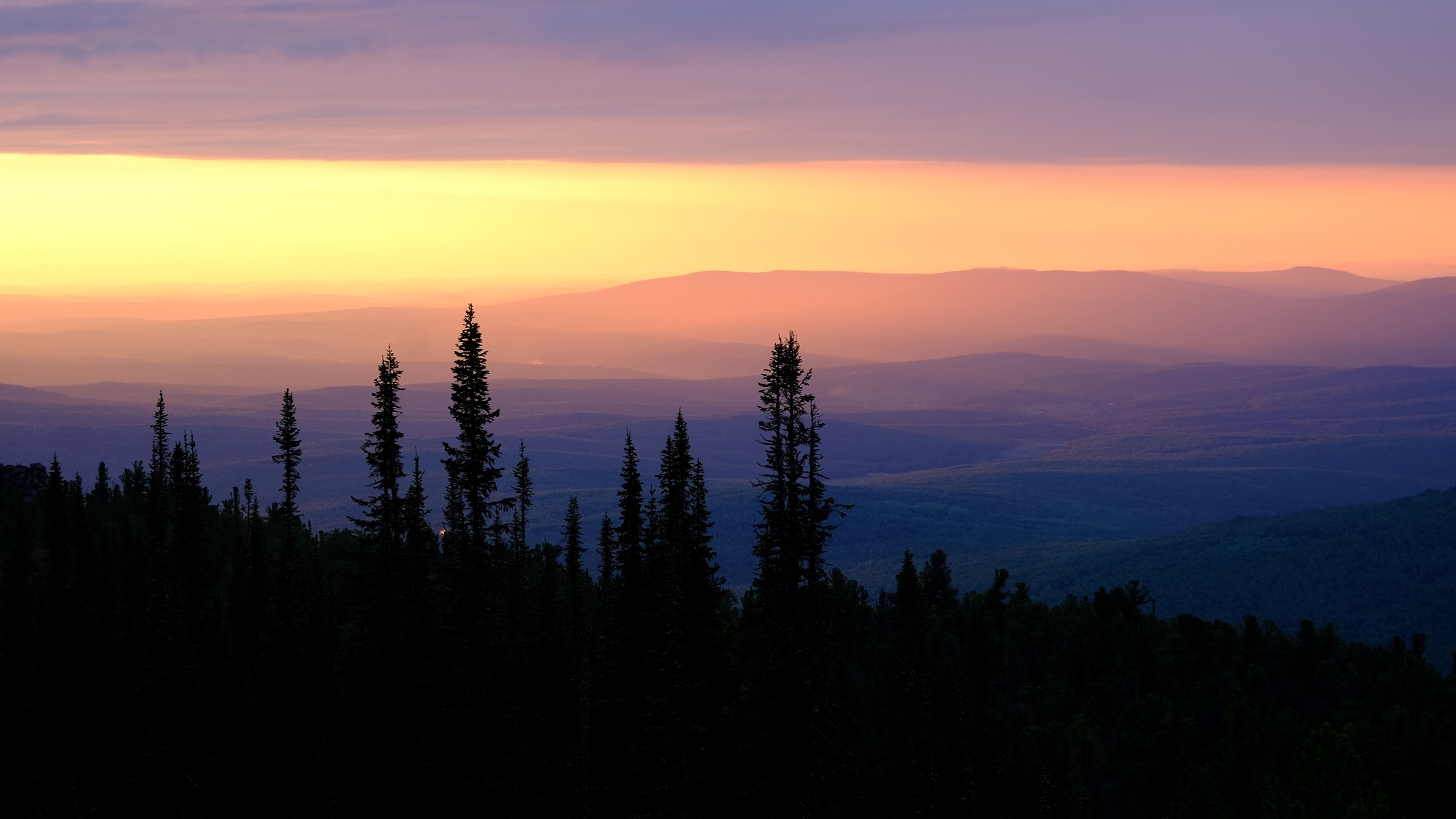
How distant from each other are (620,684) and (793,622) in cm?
607

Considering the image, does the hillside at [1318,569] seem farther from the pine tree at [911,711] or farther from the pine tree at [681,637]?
Answer: the pine tree at [681,637]

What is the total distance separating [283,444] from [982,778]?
31.9 m

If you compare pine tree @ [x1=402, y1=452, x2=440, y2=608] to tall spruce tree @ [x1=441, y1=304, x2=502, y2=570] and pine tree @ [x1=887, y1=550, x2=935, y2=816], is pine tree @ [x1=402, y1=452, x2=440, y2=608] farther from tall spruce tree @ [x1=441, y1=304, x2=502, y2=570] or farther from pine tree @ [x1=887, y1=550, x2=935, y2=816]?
pine tree @ [x1=887, y1=550, x2=935, y2=816]

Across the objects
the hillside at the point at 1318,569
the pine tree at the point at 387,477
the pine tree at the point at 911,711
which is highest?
the pine tree at the point at 387,477

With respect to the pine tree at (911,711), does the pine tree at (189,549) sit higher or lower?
higher

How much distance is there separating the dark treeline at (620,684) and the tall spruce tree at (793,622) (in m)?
0.08

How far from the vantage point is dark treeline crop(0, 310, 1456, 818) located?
36125 mm

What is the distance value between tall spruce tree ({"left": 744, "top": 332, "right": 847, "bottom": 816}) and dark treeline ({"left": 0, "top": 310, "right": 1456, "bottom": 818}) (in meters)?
0.08

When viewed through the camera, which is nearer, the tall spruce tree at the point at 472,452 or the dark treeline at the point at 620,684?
the dark treeline at the point at 620,684

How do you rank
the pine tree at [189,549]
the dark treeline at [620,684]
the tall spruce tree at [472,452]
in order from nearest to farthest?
the dark treeline at [620,684] → the tall spruce tree at [472,452] → the pine tree at [189,549]

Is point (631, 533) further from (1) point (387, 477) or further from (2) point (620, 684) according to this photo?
(1) point (387, 477)

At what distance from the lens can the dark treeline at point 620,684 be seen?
3612 centimetres

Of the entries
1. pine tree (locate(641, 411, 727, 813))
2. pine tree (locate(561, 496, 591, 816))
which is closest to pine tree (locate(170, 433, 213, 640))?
pine tree (locate(561, 496, 591, 816))

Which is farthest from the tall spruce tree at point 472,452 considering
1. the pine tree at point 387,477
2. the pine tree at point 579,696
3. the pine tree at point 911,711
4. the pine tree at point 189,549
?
the pine tree at point 189,549
